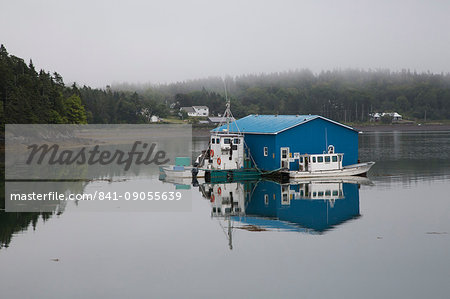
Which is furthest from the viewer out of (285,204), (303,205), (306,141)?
(306,141)

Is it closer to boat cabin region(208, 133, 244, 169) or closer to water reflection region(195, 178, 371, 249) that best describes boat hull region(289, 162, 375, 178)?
water reflection region(195, 178, 371, 249)

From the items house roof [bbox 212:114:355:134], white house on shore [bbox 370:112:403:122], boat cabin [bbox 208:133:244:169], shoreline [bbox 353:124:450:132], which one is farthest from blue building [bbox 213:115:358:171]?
white house on shore [bbox 370:112:403:122]

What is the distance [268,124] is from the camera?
38.6 meters

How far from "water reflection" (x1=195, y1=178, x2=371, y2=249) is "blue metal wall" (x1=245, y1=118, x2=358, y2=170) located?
2.70 m

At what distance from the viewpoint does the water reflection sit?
21484mm

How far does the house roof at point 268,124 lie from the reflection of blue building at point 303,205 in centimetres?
478

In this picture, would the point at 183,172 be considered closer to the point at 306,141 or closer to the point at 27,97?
the point at 306,141

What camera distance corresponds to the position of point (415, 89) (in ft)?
572

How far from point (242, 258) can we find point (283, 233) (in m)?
3.37

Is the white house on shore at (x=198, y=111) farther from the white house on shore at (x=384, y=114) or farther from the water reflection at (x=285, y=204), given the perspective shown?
the water reflection at (x=285, y=204)

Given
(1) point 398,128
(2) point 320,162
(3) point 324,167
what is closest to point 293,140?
(2) point 320,162

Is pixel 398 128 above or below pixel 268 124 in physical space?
above

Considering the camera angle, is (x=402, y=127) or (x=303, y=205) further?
(x=402, y=127)

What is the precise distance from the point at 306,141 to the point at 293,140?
95 cm
